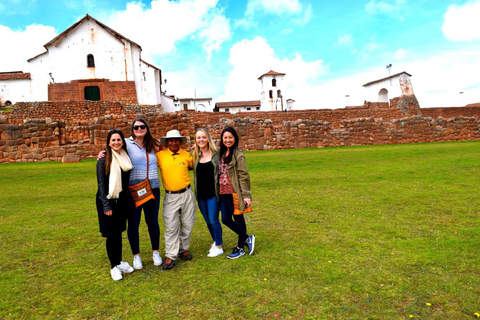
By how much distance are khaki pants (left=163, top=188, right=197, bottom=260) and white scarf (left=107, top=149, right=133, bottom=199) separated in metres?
0.69

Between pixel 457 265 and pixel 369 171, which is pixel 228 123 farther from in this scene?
pixel 457 265

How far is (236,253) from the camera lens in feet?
14.3

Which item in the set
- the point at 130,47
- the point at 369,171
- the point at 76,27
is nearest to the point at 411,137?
the point at 369,171

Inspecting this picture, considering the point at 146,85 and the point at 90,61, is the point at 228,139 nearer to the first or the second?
the point at 146,85

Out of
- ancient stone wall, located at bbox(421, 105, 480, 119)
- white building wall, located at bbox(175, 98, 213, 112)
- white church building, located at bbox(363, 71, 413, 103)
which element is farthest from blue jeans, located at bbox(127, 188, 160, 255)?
white building wall, located at bbox(175, 98, 213, 112)

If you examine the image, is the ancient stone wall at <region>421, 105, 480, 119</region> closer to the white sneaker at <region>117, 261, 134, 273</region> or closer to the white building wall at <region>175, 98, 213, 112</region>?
the white sneaker at <region>117, 261, 134, 273</region>

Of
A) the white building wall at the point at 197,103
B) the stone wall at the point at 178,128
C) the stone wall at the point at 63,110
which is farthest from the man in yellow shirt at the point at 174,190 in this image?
the white building wall at the point at 197,103

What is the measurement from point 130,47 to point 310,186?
1309 inches

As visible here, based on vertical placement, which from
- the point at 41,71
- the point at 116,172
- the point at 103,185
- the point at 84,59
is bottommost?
the point at 103,185

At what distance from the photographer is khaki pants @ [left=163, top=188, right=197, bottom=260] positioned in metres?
4.22

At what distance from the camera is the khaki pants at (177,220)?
4.22 meters

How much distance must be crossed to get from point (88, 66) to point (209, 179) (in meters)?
35.9

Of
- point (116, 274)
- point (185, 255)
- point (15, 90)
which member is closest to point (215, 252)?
point (185, 255)

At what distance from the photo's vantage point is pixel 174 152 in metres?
4.34
